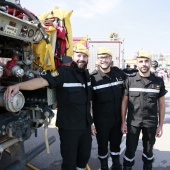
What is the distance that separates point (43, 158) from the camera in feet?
13.1

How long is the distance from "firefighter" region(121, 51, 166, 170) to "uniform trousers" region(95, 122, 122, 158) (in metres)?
0.13

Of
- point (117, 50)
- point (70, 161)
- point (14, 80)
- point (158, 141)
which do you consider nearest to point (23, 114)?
point (14, 80)

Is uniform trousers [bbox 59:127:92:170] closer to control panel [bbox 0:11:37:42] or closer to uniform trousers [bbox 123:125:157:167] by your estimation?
uniform trousers [bbox 123:125:157:167]

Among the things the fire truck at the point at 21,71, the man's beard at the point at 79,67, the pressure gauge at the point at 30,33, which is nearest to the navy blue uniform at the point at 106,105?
the man's beard at the point at 79,67

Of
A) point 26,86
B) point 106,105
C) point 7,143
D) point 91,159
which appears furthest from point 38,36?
point 91,159

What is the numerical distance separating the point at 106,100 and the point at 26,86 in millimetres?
1220

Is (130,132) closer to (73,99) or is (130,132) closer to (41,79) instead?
(73,99)

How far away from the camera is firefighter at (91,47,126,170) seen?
3.18m

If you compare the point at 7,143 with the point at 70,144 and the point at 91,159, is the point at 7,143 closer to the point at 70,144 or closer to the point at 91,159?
the point at 70,144

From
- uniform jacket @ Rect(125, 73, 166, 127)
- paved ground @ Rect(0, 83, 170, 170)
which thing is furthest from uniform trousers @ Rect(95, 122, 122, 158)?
paved ground @ Rect(0, 83, 170, 170)

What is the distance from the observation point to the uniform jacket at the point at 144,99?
10.1ft

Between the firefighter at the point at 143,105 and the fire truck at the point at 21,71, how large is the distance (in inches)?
39.7

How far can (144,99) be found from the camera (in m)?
3.08

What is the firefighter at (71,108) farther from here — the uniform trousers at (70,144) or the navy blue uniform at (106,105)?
the navy blue uniform at (106,105)
